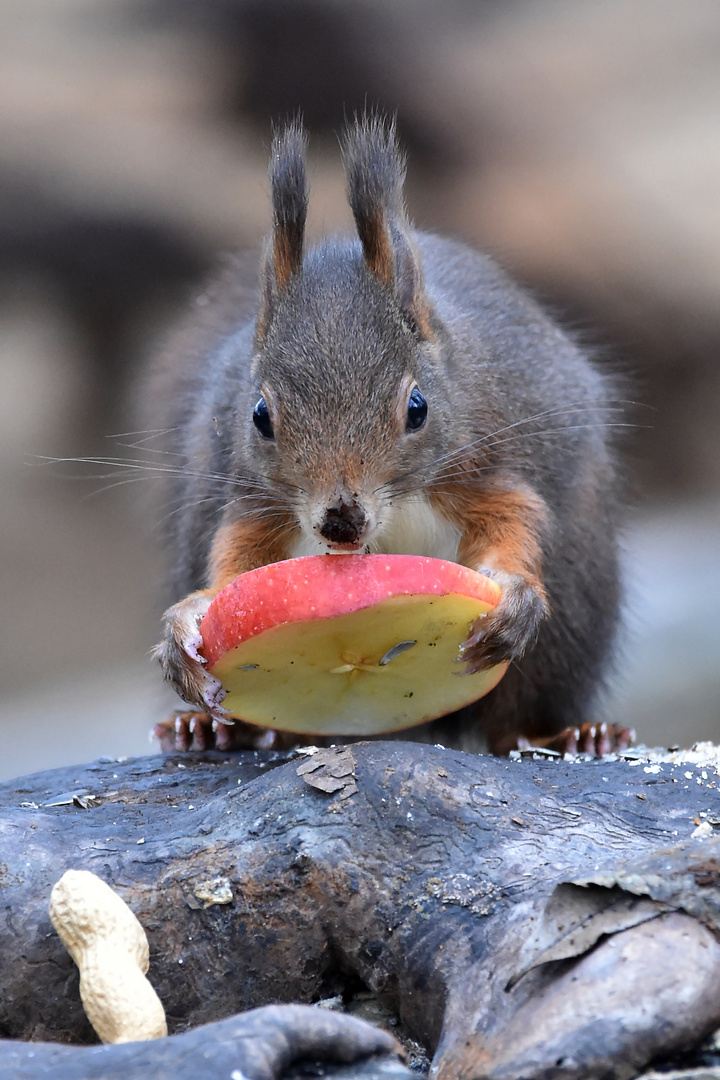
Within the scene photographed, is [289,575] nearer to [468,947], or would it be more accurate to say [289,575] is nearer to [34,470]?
[468,947]

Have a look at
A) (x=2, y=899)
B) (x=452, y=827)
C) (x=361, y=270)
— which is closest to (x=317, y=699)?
(x=452, y=827)

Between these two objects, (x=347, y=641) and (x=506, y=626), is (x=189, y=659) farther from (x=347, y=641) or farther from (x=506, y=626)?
(x=506, y=626)

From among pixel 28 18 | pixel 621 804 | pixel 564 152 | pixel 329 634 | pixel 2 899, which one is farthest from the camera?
pixel 564 152

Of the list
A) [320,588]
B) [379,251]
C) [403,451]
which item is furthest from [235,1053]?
[379,251]

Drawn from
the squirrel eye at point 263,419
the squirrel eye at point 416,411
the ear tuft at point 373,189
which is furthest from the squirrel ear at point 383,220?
the squirrel eye at point 263,419

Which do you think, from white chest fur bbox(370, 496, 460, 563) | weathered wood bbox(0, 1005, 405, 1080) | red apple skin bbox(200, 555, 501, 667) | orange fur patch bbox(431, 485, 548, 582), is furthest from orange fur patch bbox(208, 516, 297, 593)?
weathered wood bbox(0, 1005, 405, 1080)

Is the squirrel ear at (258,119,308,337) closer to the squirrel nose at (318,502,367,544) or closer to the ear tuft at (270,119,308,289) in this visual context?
the ear tuft at (270,119,308,289)
